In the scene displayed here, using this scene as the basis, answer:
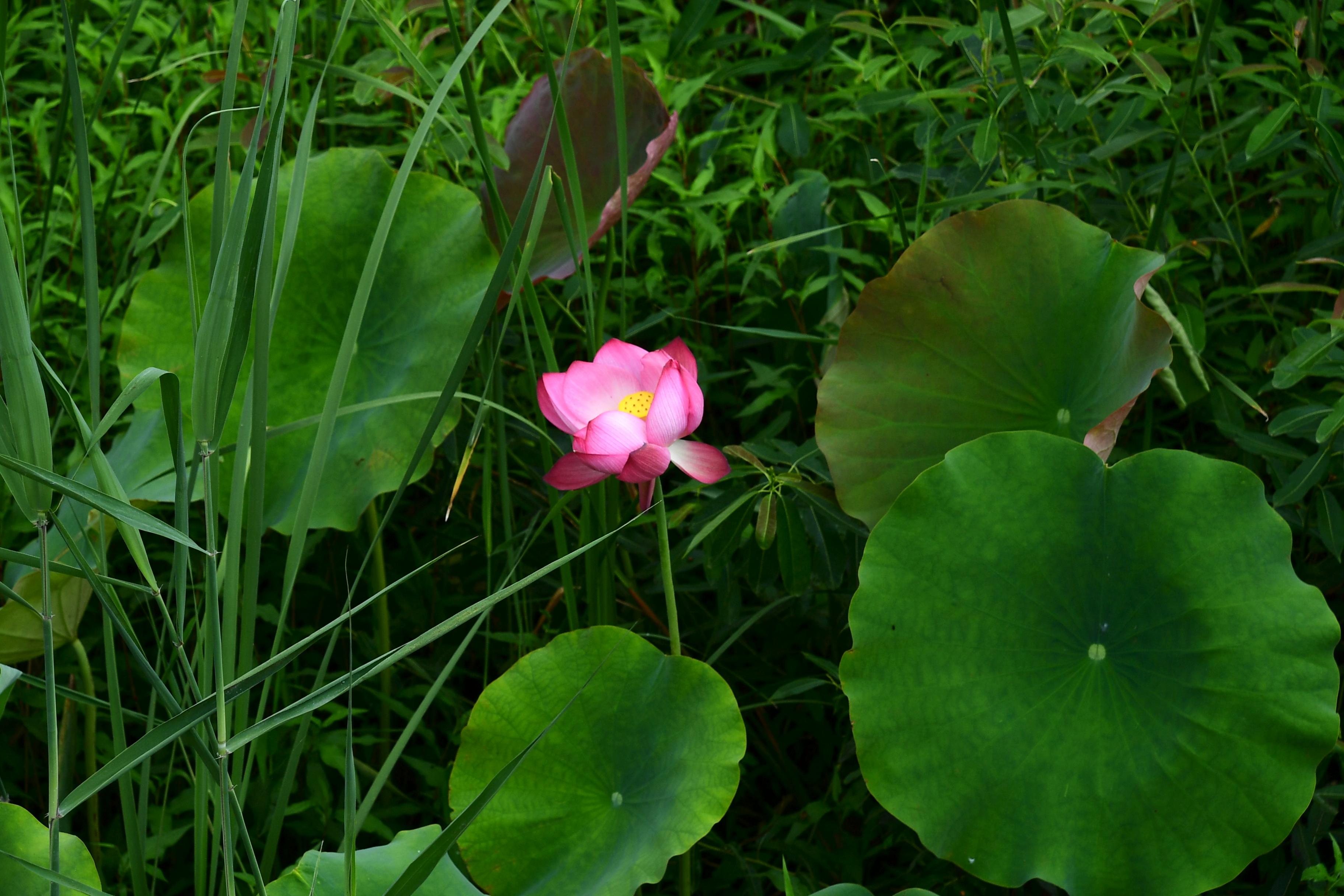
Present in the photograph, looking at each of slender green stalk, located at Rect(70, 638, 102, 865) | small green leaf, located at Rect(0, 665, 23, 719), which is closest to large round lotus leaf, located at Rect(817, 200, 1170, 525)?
small green leaf, located at Rect(0, 665, 23, 719)

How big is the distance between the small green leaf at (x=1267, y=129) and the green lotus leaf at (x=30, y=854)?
3.35 ft

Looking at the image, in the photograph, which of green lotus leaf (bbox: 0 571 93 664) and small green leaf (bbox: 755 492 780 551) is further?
green lotus leaf (bbox: 0 571 93 664)

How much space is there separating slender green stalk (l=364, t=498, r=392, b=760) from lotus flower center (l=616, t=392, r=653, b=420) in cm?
33

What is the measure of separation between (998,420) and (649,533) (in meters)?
0.38

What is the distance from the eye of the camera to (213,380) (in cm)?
53

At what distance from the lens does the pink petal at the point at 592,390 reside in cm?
74

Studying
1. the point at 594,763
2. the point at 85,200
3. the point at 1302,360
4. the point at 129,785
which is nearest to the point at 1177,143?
the point at 1302,360

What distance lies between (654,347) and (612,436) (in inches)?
23.4

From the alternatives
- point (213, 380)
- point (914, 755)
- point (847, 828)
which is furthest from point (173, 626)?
point (847, 828)

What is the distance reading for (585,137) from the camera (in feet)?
3.66

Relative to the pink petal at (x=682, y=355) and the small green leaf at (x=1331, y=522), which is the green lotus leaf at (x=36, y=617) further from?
the small green leaf at (x=1331, y=522)

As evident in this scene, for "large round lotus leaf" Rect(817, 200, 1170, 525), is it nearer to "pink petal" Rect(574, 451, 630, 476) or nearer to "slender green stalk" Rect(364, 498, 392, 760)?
"pink petal" Rect(574, 451, 630, 476)

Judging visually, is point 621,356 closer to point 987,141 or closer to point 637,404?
point 637,404

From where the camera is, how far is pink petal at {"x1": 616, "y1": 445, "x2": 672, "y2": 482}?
0.69 metres
